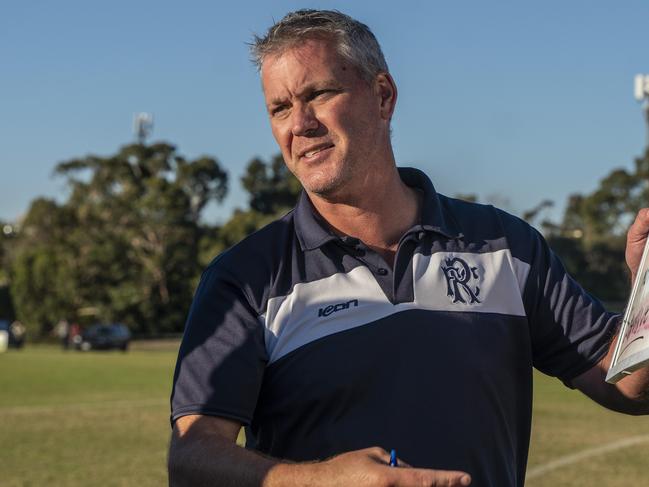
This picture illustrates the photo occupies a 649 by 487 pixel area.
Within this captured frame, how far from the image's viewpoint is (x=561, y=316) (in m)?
3.48

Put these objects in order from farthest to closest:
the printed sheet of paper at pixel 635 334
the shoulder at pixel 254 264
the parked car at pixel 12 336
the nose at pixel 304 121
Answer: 1. the parked car at pixel 12 336
2. the nose at pixel 304 121
3. the shoulder at pixel 254 264
4. the printed sheet of paper at pixel 635 334

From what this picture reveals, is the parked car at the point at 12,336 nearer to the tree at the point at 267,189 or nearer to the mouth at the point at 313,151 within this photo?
the tree at the point at 267,189

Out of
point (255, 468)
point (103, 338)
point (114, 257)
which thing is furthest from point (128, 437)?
point (114, 257)

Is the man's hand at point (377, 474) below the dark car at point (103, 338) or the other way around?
the other way around

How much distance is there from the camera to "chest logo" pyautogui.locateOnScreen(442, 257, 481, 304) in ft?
10.8

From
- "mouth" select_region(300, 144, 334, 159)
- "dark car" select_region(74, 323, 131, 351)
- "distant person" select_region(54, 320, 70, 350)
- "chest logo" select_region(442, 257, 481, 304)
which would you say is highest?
"mouth" select_region(300, 144, 334, 159)

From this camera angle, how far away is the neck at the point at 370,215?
339cm

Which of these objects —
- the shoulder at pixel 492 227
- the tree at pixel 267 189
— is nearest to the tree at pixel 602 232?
the tree at pixel 267 189

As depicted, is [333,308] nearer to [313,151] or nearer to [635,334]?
[313,151]

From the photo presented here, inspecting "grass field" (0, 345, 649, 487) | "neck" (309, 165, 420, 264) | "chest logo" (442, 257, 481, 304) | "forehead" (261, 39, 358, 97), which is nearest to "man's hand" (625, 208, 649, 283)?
"chest logo" (442, 257, 481, 304)

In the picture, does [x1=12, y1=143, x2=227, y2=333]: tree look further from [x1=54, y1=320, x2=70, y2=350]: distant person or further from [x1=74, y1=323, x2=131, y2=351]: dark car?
[x1=74, y1=323, x2=131, y2=351]: dark car

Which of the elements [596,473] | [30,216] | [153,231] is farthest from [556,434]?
[30,216]

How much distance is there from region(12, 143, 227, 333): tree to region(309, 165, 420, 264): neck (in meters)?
69.0

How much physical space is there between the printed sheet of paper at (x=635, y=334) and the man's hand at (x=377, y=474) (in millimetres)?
451
